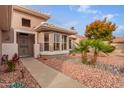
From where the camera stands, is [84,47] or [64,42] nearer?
[84,47]

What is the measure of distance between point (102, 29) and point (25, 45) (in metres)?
17.1

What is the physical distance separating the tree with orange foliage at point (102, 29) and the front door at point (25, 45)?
52.0 ft

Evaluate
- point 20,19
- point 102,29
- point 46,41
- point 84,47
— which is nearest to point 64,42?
point 46,41

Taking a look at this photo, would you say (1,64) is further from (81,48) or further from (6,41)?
(81,48)

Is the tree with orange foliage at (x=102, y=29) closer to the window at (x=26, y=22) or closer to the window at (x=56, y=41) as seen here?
the window at (x=56, y=41)

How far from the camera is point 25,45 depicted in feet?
59.8

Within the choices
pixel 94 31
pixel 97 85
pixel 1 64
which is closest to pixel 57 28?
pixel 1 64

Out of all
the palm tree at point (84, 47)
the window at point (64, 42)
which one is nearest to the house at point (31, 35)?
the window at point (64, 42)

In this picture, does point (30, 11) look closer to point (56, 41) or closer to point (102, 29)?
point (56, 41)

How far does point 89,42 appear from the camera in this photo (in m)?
12.9

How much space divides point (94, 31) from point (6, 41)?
19221mm

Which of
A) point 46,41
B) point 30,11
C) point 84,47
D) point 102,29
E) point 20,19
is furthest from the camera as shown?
point 102,29

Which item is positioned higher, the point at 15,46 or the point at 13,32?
the point at 13,32
